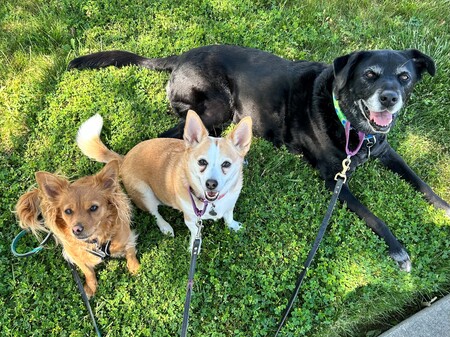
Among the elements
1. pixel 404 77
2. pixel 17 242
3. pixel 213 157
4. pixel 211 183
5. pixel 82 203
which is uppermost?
pixel 404 77

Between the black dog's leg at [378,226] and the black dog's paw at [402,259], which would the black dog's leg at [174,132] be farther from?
the black dog's paw at [402,259]

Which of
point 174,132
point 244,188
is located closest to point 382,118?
point 244,188

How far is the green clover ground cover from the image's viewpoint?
329 cm

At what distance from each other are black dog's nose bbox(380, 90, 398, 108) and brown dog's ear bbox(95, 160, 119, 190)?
223cm

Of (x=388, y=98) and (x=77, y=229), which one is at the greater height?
(x=388, y=98)

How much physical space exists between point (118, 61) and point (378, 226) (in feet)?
11.2

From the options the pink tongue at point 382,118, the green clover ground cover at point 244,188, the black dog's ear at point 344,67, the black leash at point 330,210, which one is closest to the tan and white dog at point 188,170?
the green clover ground cover at point 244,188

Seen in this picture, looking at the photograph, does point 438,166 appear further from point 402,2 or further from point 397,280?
point 402,2

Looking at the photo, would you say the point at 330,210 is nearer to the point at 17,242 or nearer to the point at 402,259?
the point at 402,259

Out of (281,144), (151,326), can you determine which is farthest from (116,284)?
(281,144)

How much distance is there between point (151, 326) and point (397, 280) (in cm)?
227

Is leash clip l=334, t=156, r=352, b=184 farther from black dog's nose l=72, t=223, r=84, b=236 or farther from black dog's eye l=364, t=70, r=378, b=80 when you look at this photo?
black dog's nose l=72, t=223, r=84, b=236

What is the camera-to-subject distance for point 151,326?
321 centimetres

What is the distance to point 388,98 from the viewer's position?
308 centimetres
